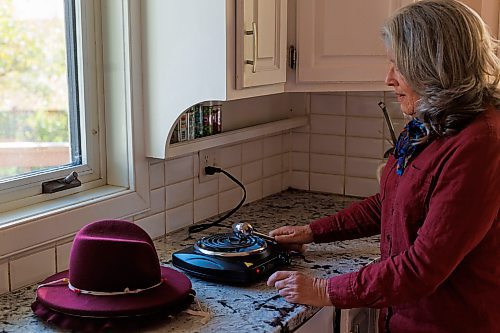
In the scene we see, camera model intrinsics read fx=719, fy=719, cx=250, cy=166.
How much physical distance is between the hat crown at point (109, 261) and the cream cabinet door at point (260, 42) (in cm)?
53

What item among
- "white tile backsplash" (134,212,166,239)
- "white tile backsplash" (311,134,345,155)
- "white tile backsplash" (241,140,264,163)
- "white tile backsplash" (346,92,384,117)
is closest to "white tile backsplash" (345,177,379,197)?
"white tile backsplash" (311,134,345,155)

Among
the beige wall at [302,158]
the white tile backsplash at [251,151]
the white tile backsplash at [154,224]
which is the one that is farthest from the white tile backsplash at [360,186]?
the white tile backsplash at [154,224]

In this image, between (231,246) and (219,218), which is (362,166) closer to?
(219,218)

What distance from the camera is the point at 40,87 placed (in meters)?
1.81

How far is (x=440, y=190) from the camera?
4.68ft

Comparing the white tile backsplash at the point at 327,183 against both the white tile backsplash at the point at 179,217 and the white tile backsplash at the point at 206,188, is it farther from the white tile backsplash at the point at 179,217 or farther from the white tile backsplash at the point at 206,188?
the white tile backsplash at the point at 179,217

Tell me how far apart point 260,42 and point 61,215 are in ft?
2.24

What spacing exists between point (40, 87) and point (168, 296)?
655 millimetres

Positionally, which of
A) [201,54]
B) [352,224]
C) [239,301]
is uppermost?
[201,54]

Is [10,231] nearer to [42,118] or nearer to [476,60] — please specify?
[42,118]

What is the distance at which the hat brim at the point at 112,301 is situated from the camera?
1.44 meters

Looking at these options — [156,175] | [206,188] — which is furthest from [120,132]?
[206,188]

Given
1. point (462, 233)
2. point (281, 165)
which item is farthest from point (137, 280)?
point (281, 165)

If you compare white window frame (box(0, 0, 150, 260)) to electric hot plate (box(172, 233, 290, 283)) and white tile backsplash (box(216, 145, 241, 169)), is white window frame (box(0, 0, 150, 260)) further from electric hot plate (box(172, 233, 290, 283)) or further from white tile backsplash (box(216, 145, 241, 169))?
white tile backsplash (box(216, 145, 241, 169))
